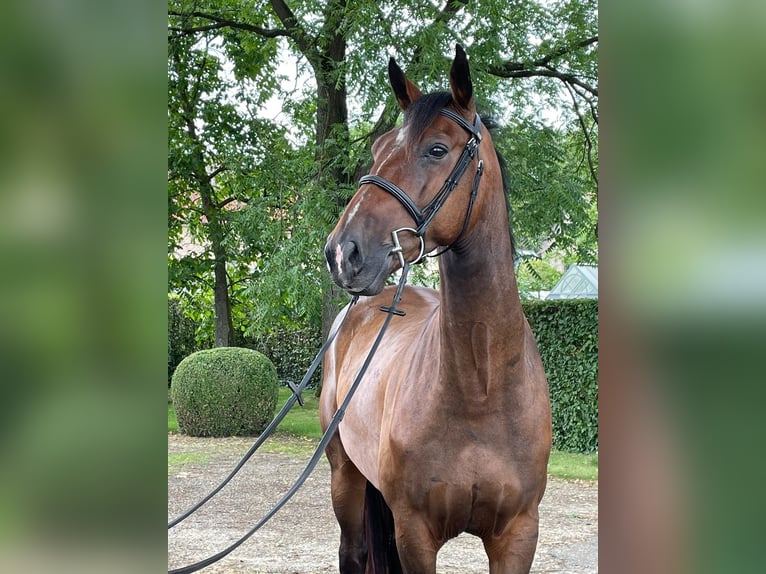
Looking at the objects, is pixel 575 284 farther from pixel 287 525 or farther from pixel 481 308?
pixel 481 308

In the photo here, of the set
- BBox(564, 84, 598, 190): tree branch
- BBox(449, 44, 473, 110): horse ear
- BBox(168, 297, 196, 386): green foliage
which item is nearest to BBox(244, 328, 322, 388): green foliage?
BBox(168, 297, 196, 386): green foliage

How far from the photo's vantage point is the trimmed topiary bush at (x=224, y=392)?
1114 centimetres

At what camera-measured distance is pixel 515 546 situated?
2.67 metres

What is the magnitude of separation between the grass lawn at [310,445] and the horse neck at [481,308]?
21.4ft

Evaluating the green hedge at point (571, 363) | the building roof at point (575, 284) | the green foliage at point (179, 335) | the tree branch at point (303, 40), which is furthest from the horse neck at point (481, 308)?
the building roof at point (575, 284)

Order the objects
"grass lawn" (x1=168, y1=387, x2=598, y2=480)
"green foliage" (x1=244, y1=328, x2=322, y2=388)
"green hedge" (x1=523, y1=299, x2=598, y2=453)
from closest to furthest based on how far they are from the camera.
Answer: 1. "grass lawn" (x1=168, y1=387, x2=598, y2=480)
2. "green hedge" (x1=523, y1=299, x2=598, y2=453)
3. "green foliage" (x1=244, y1=328, x2=322, y2=388)

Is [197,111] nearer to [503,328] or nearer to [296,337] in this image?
[296,337]

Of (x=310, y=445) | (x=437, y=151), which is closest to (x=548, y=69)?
(x=310, y=445)

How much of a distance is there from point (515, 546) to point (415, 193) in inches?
53.1

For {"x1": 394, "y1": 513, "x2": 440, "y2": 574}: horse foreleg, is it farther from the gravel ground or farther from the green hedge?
the green hedge

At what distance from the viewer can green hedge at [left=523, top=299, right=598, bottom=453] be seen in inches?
370

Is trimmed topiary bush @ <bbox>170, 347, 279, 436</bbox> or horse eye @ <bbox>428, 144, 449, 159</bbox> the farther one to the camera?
trimmed topiary bush @ <bbox>170, 347, 279, 436</bbox>
